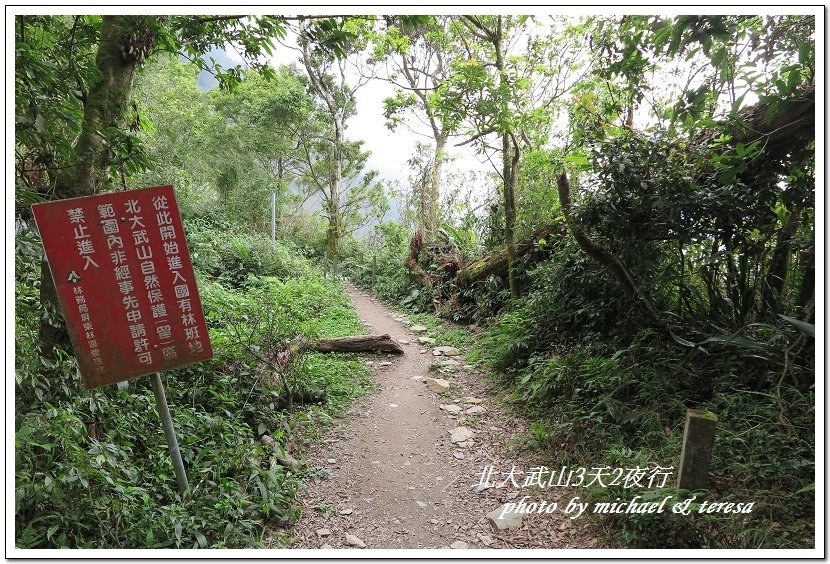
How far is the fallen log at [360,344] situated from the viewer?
609 cm

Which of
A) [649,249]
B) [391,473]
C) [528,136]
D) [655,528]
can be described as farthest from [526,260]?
[655,528]

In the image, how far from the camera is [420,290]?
9.99m

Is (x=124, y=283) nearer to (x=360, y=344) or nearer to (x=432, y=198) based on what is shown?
(x=360, y=344)

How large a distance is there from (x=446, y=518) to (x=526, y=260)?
4.78 metres

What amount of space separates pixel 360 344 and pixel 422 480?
305cm

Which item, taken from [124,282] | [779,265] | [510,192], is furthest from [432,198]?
[124,282]

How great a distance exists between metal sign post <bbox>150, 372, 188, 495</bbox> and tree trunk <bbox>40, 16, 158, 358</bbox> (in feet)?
3.52

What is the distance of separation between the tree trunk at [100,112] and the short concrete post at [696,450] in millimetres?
3983

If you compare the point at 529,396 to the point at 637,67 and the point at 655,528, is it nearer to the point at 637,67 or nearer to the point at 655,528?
the point at 655,528

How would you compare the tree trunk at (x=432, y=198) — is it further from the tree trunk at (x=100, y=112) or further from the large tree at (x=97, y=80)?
the tree trunk at (x=100, y=112)

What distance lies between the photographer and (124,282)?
2338 mm

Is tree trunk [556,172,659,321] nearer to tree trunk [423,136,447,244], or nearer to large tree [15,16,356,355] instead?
large tree [15,16,356,355]

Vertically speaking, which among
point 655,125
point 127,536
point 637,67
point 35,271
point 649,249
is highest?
point 637,67

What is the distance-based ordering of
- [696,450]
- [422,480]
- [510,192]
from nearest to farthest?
[696,450], [422,480], [510,192]
